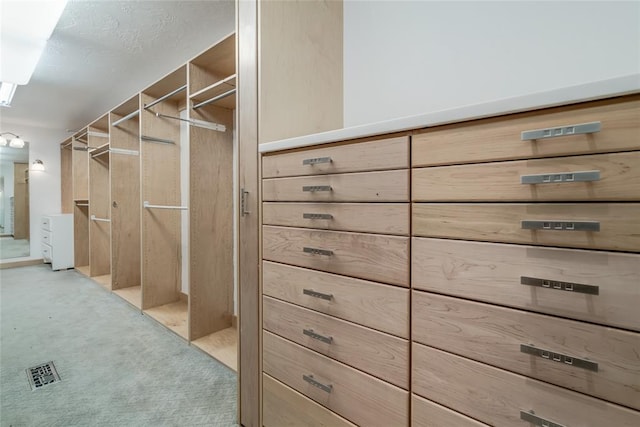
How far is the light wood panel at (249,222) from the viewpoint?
1.34 meters

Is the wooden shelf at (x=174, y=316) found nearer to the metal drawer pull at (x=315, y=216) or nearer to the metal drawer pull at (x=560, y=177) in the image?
the metal drawer pull at (x=315, y=216)

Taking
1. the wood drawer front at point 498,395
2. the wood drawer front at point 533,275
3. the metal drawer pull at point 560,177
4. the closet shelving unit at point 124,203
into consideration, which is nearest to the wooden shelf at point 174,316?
the closet shelving unit at point 124,203

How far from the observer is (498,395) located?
0.74m

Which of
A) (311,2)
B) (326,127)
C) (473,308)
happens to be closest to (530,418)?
(473,308)

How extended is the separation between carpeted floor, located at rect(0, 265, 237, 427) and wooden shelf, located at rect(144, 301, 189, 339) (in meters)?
0.06

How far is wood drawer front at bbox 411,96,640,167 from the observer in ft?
1.99

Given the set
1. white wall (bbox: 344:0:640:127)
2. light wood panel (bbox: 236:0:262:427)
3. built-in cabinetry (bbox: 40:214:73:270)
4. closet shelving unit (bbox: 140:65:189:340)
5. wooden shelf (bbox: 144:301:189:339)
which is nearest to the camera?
white wall (bbox: 344:0:640:127)

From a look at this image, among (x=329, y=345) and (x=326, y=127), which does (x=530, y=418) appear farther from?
(x=326, y=127)

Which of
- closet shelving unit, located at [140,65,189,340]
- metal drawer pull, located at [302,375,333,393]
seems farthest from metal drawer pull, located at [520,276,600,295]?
closet shelving unit, located at [140,65,189,340]

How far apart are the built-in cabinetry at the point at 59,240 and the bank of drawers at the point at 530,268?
571 centimetres

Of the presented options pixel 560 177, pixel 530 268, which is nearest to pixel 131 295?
pixel 530 268

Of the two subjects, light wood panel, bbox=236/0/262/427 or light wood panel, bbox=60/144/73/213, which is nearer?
light wood panel, bbox=236/0/262/427

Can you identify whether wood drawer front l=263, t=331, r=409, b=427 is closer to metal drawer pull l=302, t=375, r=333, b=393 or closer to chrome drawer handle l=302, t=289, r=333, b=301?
metal drawer pull l=302, t=375, r=333, b=393

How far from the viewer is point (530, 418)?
69 centimetres
